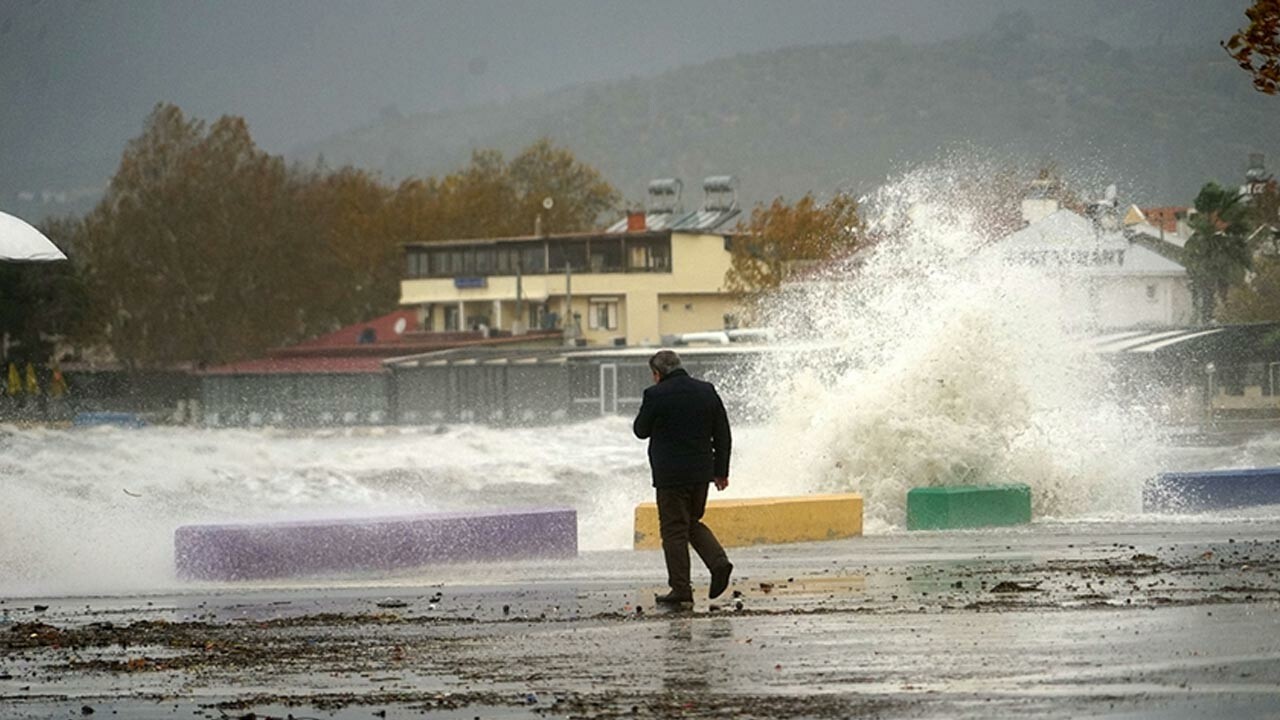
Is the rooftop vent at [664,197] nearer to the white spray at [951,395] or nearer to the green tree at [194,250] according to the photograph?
the green tree at [194,250]

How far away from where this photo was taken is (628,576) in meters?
18.3

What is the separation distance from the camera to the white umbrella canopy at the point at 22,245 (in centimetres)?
2284

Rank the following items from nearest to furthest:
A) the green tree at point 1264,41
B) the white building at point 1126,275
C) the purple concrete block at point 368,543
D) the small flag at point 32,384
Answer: the green tree at point 1264,41
the purple concrete block at point 368,543
the white building at point 1126,275
the small flag at point 32,384

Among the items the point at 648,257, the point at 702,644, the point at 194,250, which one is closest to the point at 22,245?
the point at 702,644

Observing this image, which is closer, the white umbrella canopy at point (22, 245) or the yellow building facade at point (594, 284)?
the white umbrella canopy at point (22, 245)

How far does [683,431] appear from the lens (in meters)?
15.0

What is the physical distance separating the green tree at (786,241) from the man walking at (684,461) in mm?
111860

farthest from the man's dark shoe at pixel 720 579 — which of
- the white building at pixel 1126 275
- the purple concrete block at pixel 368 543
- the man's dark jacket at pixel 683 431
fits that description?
the white building at pixel 1126 275

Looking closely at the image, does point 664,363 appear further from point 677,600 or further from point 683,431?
point 677,600

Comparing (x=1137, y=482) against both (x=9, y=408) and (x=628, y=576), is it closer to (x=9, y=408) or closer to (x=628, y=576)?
(x=628, y=576)

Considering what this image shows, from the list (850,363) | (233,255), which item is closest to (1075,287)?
(850,363)

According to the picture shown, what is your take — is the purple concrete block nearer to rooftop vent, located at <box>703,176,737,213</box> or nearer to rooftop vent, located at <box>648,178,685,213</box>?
rooftop vent, located at <box>703,176,737,213</box>

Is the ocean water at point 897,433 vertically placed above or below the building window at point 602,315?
below

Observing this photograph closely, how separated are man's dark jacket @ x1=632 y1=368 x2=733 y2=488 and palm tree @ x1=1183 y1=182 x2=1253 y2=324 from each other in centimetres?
9703
